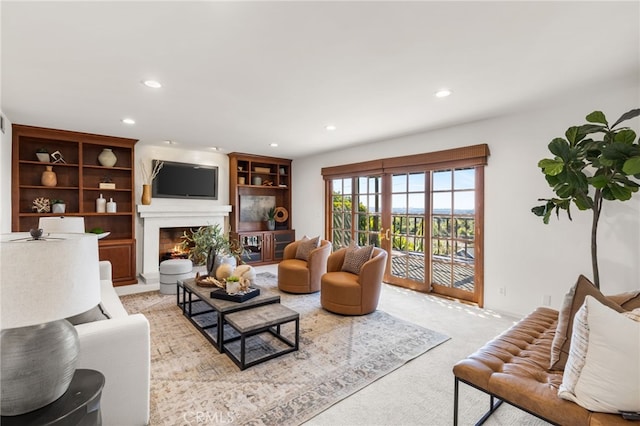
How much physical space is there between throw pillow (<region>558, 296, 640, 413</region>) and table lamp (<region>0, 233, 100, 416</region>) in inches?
79.1

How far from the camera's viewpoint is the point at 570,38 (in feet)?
6.66

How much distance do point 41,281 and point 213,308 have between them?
1937 millimetres

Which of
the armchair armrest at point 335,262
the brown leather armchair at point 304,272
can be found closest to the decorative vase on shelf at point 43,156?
the brown leather armchair at point 304,272

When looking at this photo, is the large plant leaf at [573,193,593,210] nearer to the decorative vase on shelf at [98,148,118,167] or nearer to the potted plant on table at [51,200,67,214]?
the decorative vase on shelf at [98,148,118,167]

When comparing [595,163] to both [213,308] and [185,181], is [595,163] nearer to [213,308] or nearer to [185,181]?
[213,308]

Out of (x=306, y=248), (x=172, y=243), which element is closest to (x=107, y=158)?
(x=172, y=243)

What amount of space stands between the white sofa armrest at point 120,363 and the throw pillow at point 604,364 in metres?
2.16

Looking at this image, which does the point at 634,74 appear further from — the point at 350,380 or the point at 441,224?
the point at 350,380

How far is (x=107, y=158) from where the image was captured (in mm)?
5066

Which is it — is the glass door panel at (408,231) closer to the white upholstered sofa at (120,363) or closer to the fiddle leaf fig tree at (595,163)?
the fiddle leaf fig tree at (595,163)

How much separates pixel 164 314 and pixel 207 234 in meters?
1.07

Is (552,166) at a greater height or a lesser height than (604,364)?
greater

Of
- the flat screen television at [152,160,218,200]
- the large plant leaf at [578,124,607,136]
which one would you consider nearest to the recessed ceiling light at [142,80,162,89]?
the flat screen television at [152,160,218,200]

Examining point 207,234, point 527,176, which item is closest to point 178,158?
point 207,234
